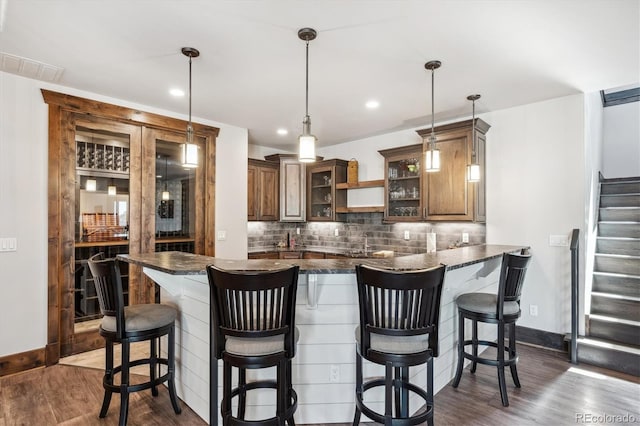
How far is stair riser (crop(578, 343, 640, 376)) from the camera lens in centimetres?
301

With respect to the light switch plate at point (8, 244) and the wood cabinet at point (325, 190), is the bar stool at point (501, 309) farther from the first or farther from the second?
the light switch plate at point (8, 244)

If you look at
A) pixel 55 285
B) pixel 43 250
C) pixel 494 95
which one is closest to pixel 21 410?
pixel 55 285

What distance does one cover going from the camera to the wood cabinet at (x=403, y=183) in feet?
15.4

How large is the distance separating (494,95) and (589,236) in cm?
189

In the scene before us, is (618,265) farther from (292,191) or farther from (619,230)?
(292,191)

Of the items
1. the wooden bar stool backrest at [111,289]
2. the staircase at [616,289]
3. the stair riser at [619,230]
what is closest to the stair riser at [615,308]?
the staircase at [616,289]

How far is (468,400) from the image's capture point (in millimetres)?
2623

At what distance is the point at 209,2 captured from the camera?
2.08 meters

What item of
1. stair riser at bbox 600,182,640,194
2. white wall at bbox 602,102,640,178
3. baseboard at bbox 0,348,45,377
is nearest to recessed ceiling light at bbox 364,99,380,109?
stair riser at bbox 600,182,640,194

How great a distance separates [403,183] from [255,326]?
372cm

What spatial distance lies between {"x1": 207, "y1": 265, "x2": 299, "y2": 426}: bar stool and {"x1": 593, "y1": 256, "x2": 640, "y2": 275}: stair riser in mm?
3984

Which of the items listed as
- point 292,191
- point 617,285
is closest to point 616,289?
point 617,285

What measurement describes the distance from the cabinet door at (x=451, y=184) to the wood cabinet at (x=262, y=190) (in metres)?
2.78

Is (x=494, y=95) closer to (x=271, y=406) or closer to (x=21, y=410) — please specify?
(x=271, y=406)
